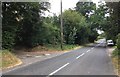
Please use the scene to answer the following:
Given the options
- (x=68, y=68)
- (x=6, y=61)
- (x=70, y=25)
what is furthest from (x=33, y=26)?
(x=70, y=25)

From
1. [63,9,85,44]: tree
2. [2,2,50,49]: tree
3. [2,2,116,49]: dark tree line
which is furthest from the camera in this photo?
[63,9,85,44]: tree

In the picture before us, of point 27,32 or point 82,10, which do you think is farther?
point 82,10

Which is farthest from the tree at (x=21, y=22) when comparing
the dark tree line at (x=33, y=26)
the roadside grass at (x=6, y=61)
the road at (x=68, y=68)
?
the road at (x=68, y=68)

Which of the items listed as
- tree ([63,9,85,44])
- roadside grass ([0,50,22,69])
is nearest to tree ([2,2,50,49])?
roadside grass ([0,50,22,69])

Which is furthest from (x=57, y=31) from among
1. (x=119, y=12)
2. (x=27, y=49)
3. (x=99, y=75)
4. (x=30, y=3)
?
(x=99, y=75)

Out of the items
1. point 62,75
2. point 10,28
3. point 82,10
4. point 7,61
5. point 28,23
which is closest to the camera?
point 62,75

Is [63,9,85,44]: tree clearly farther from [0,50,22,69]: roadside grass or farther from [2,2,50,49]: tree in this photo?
[0,50,22,69]: roadside grass

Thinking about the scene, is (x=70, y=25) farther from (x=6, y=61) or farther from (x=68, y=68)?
(x=68, y=68)

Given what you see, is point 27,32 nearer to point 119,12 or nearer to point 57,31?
point 57,31

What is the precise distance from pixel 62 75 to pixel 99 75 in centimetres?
187

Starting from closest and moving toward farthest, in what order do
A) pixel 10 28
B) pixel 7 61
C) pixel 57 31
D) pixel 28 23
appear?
pixel 7 61
pixel 10 28
pixel 28 23
pixel 57 31

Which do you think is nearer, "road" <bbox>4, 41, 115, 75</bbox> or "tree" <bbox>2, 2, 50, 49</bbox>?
"road" <bbox>4, 41, 115, 75</bbox>

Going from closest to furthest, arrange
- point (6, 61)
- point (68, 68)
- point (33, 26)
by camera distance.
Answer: point (68, 68) < point (6, 61) < point (33, 26)

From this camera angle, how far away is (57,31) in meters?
53.7
